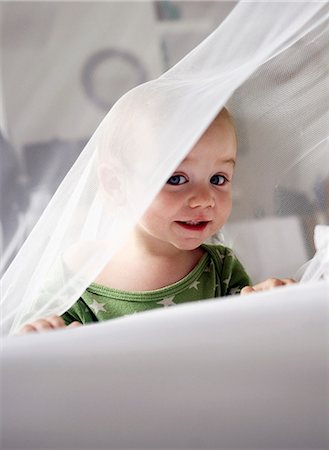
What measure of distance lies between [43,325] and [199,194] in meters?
0.29

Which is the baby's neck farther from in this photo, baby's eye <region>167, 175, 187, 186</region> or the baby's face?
baby's eye <region>167, 175, 187, 186</region>

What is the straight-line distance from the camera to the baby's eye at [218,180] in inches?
36.8

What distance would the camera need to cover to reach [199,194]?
3.00 ft

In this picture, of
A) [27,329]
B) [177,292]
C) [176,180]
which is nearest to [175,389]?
[27,329]

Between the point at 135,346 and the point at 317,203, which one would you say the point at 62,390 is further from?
the point at 317,203

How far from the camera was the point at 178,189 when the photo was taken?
0.90m

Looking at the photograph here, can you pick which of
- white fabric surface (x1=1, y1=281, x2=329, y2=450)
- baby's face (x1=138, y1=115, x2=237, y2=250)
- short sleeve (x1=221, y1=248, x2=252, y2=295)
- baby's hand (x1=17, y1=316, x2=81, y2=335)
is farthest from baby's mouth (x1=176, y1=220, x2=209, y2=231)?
white fabric surface (x1=1, y1=281, x2=329, y2=450)

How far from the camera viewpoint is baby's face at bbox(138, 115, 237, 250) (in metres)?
0.90

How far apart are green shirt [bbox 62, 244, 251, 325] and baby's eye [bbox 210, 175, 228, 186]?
152 mm

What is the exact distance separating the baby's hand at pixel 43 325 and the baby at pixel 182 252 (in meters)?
0.13

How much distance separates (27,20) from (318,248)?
435 mm

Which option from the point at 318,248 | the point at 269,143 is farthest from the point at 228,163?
the point at 318,248

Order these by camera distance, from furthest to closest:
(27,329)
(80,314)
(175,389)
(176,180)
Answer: (80,314) → (176,180) → (27,329) → (175,389)

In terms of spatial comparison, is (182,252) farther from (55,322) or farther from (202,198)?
(55,322)
